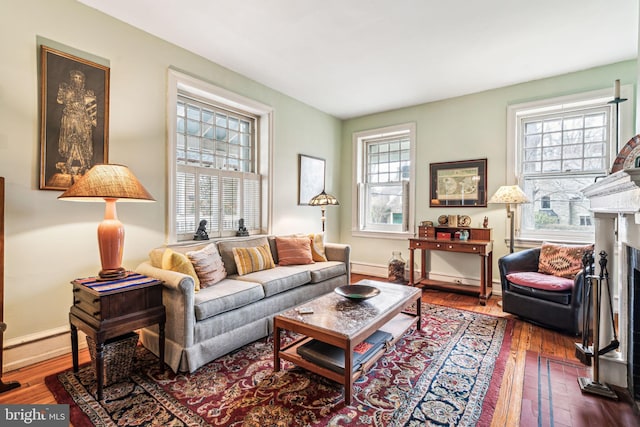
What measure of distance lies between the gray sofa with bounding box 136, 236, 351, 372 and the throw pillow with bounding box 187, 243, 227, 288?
69 mm

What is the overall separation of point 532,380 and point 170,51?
414 cm

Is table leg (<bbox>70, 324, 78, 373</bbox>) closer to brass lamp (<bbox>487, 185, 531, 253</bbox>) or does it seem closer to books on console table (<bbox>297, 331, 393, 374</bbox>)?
books on console table (<bbox>297, 331, 393, 374</bbox>)

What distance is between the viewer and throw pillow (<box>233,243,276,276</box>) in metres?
3.07

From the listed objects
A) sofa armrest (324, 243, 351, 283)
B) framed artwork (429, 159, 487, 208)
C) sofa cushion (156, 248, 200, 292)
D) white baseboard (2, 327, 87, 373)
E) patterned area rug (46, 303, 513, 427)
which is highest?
framed artwork (429, 159, 487, 208)

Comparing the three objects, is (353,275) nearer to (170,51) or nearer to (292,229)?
(292,229)

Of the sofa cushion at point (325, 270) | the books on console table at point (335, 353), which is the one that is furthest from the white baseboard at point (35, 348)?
the sofa cushion at point (325, 270)

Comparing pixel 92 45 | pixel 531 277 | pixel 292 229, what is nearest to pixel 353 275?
pixel 292 229

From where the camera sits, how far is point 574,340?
8.73 ft

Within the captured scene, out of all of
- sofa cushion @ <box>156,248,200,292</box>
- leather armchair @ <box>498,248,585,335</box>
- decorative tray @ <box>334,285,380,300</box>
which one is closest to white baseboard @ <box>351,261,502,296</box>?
leather armchair @ <box>498,248,585,335</box>

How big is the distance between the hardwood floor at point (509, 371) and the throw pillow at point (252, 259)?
137 centimetres

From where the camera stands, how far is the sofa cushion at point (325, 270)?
333cm

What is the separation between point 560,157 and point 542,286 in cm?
187

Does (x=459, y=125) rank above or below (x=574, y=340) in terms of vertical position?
above

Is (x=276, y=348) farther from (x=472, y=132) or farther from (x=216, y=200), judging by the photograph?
(x=472, y=132)
